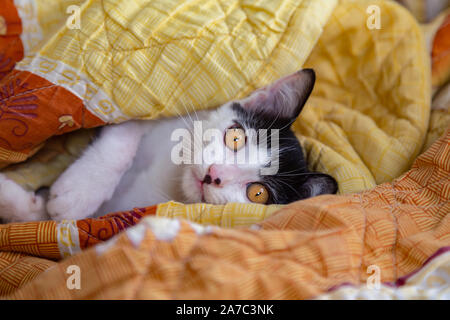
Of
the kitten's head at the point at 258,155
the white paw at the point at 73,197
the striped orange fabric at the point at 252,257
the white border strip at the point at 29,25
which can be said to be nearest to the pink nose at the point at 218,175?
the kitten's head at the point at 258,155

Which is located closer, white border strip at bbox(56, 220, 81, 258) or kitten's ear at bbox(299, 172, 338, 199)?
white border strip at bbox(56, 220, 81, 258)

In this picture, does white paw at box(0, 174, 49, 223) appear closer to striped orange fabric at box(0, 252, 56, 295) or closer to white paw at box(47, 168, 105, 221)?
white paw at box(47, 168, 105, 221)

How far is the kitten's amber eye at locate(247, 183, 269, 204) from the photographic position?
1.11 m

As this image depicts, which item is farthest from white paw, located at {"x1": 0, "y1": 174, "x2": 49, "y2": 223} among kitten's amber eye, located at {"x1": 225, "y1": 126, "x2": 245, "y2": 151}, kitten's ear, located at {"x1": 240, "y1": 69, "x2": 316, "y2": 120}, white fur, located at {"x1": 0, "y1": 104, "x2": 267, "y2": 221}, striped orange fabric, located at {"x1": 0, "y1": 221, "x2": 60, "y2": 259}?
kitten's ear, located at {"x1": 240, "y1": 69, "x2": 316, "y2": 120}

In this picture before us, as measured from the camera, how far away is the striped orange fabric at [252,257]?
62cm

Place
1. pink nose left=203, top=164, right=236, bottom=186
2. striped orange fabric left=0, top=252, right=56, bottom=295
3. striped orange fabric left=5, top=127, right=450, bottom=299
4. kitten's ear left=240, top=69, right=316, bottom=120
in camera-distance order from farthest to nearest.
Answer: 1. kitten's ear left=240, top=69, right=316, bottom=120
2. pink nose left=203, top=164, right=236, bottom=186
3. striped orange fabric left=0, top=252, right=56, bottom=295
4. striped orange fabric left=5, top=127, right=450, bottom=299

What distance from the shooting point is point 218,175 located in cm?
104

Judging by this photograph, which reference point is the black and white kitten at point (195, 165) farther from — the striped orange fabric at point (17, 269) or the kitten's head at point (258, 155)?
the striped orange fabric at point (17, 269)

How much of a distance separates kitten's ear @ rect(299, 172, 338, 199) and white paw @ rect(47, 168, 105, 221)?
0.65m

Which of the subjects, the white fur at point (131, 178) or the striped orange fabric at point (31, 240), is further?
the white fur at point (131, 178)

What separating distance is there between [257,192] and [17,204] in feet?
2.36

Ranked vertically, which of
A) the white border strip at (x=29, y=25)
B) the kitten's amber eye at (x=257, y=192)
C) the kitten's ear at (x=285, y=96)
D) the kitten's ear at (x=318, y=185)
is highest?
the white border strip at (x=29, y=25)

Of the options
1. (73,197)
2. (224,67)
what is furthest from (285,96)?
(73,197)
